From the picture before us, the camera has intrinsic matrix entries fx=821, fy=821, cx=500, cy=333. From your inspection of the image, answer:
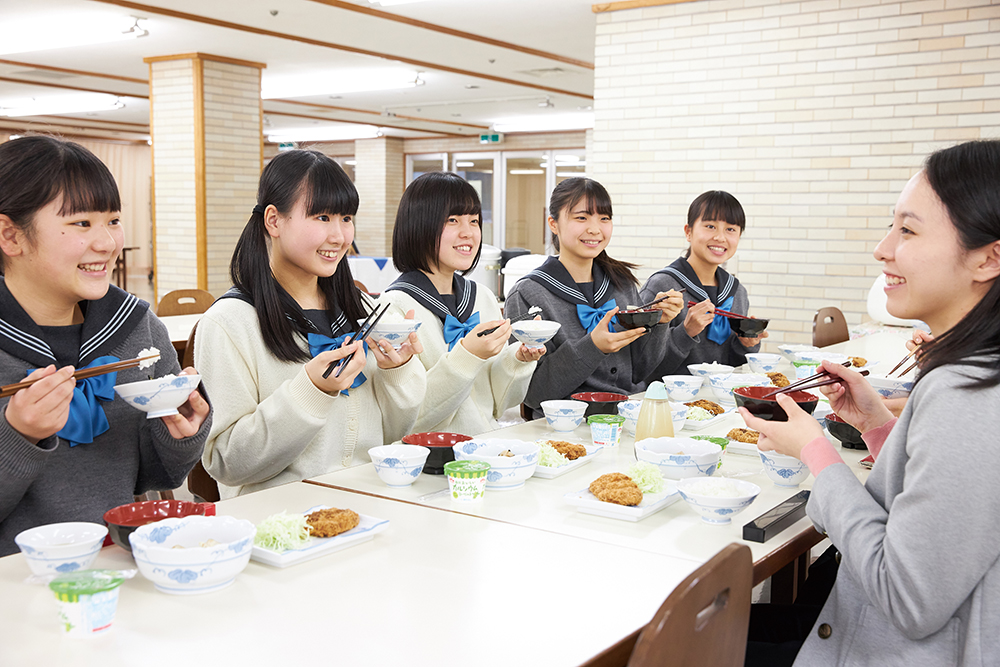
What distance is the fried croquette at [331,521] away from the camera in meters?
1.47

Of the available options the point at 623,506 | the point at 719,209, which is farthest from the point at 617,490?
the point at 719,209

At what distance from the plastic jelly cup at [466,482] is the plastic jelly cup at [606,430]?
A: 53 centimetres

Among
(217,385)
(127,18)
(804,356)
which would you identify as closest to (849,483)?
(217,385)

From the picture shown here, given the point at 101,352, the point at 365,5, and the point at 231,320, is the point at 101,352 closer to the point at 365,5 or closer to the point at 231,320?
the point at 231,320

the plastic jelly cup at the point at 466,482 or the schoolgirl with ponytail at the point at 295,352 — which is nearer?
the plastic jelly cup at the point at 466,482

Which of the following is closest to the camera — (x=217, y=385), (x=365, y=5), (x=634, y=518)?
(x=634, y=518)

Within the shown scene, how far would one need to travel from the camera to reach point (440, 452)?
196cm

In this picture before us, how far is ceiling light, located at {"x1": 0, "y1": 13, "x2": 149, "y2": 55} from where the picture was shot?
7.18 m

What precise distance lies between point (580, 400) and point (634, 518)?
89 centimetres

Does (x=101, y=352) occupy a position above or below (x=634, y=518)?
above

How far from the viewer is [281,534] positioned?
142 cm

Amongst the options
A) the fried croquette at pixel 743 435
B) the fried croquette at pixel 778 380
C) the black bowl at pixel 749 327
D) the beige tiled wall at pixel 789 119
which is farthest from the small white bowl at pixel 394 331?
the beige tiled wall at pixel 789 119

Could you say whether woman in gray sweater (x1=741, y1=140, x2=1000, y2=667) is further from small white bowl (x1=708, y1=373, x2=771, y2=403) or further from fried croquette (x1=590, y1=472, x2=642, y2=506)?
small white bowl (x1=708, y1=373, x2=771, y2=403)

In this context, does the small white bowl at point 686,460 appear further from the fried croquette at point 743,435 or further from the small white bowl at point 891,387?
the small white bowl at point 891,387
